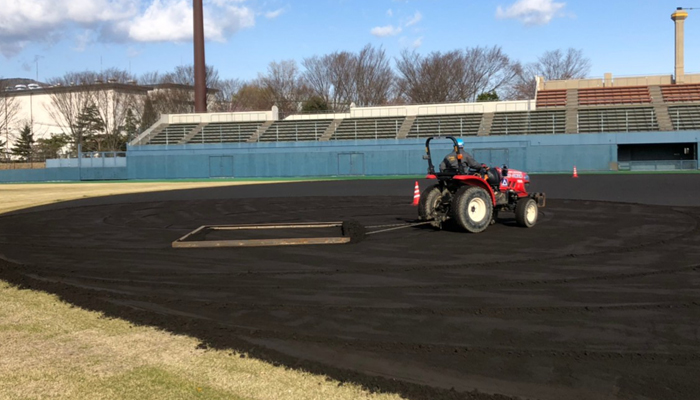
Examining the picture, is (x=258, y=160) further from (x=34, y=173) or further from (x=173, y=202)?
(x=173, y=202)

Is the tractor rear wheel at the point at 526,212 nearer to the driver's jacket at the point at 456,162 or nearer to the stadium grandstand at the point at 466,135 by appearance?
the driver's jacket at the point at 456,162

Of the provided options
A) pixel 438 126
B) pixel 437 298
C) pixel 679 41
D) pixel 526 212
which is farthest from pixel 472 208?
pixel 679 41

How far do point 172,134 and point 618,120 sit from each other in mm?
34403

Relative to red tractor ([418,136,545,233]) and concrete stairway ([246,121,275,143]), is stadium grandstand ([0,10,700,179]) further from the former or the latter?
red tractor ([418,136,545,233])

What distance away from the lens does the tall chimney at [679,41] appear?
167 feet

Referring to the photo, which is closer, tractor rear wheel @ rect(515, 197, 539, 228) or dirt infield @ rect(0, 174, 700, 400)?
dirt infield @ rect(0, 174, 700, 400)

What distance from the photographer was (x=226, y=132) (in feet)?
172

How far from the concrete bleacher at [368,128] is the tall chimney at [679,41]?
72.3ft

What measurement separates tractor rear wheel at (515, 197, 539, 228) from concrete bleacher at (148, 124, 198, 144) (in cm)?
4332

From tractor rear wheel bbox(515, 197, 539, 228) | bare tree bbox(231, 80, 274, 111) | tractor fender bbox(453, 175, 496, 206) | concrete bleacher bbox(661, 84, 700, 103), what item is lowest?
tractor rear wheel bbox(515, 197, 539, 228)

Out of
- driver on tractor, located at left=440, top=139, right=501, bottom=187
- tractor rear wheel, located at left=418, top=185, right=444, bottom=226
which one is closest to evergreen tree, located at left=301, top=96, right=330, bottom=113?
tractor rear wheel, located at left=418, top=185, right=444, bottom=226

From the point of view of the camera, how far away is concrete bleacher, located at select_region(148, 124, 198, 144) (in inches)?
2067

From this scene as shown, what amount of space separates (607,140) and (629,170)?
245 centimetres

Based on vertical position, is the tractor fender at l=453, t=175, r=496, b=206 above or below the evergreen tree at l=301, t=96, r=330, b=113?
below
